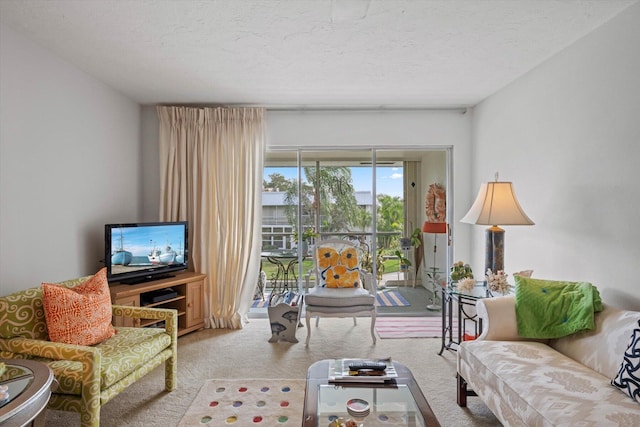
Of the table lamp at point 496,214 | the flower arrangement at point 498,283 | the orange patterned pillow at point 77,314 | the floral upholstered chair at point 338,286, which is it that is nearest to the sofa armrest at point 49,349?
the orange patterned pillow at point 77,314

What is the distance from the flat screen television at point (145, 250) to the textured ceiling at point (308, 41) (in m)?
1.46

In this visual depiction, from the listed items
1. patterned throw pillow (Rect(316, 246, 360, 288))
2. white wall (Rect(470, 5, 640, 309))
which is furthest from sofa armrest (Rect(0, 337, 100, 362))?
white wall (Rect(470, 5, 640, 309))

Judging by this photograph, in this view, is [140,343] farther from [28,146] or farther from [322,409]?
[28,146]

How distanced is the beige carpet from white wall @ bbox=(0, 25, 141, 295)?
117 cm

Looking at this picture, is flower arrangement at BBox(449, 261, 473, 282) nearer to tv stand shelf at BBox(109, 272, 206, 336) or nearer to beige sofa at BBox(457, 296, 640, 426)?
beige sofa at BBox(457, 296, 640, 426)

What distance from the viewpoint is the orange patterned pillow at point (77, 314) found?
219 centimetres

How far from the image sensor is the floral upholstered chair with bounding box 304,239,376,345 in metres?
3.49

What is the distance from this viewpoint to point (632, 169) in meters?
2.19

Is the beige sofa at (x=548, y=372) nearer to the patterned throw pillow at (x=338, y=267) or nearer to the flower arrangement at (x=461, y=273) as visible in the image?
the flower arrangement at (x=461, y=273)

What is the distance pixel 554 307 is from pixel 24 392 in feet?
9.68

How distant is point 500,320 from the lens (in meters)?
2.42

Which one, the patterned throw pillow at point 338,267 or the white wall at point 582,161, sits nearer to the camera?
the white wall at point 582,161

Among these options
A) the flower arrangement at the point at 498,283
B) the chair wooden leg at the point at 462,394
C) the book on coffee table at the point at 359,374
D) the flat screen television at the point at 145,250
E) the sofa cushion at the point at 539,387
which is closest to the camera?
the sofa cushion at the point at 539,387

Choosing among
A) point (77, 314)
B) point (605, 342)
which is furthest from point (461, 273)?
point (77, 314)
